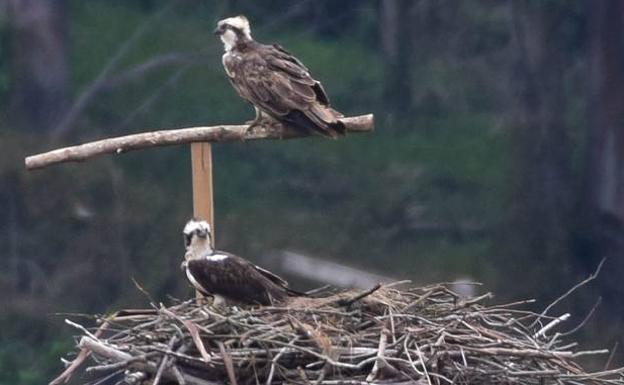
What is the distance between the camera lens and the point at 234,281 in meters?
5.82

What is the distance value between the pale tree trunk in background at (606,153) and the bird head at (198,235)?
276 inches

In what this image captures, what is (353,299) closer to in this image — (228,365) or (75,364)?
(228,365)

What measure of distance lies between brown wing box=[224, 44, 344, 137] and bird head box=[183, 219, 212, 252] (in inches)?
25.5

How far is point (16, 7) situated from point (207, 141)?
7.08 metres

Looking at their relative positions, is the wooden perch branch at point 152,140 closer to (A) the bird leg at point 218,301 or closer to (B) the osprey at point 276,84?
(B) the osprey at point 276,84

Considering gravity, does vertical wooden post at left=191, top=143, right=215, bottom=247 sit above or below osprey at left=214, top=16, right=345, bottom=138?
below

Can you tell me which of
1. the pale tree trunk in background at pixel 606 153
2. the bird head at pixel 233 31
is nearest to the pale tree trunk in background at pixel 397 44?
the pale tree trunk in background at pixel 606 153

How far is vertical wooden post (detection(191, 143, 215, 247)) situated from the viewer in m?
6.00

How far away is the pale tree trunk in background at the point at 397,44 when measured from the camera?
14.0 metres

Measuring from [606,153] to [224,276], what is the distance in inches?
297

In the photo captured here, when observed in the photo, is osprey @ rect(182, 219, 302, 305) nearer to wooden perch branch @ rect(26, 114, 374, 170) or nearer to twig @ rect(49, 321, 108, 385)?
wooden perch branch @ rect(26, 114, 374, 170)

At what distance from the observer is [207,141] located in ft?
19.9

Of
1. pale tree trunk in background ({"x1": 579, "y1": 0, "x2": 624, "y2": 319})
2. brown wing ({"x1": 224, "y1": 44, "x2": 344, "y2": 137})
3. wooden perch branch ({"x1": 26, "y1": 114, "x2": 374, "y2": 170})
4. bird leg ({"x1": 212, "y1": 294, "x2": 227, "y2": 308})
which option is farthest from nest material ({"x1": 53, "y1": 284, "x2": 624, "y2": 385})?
pale tree trunk in background ({"x1": 579, "y1": 0, "x2": 624, "y2": 319})

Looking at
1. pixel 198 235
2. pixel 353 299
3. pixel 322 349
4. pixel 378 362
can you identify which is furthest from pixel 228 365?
pixel 198 235
